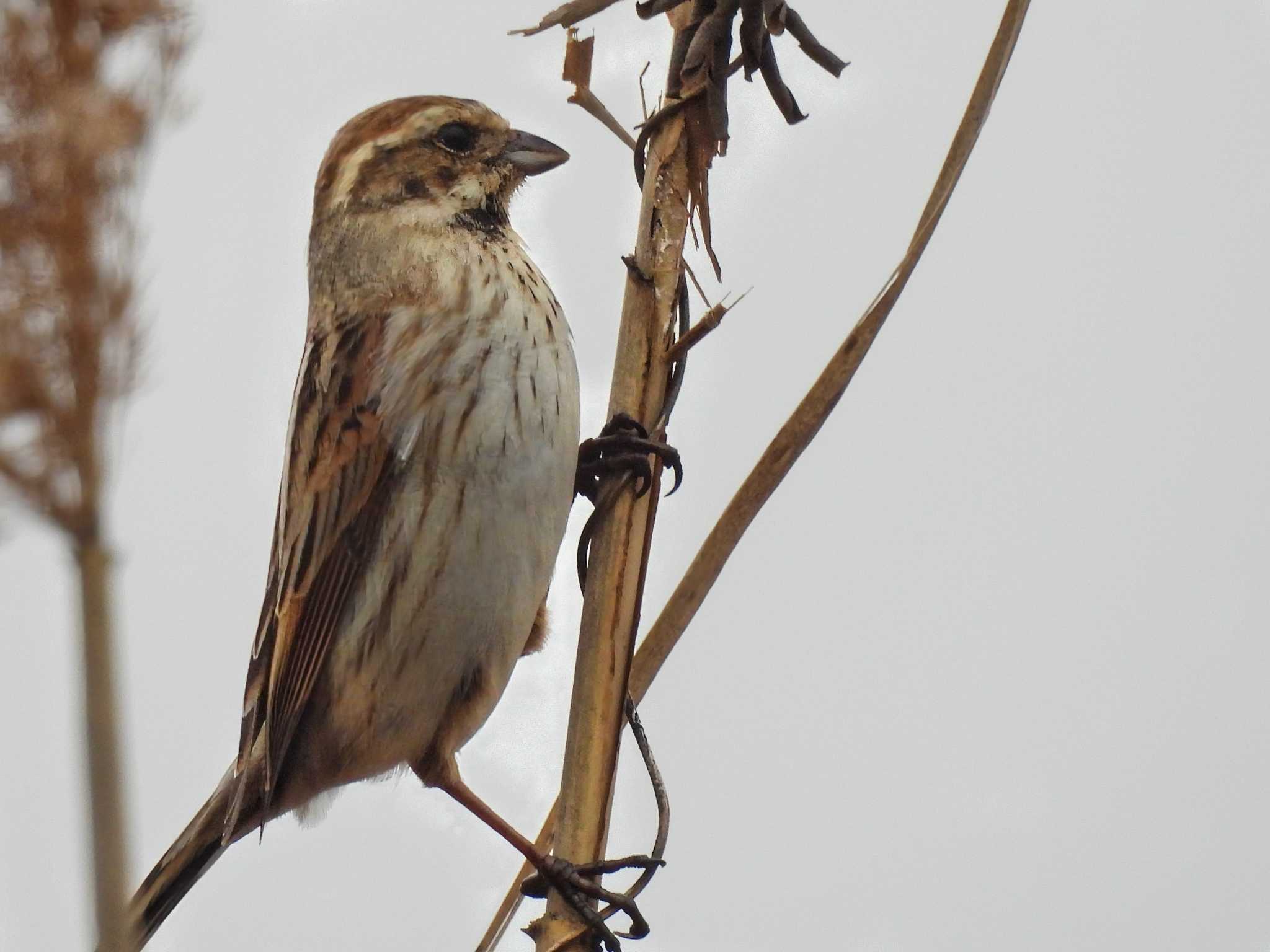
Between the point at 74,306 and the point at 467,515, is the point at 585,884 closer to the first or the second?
the point at 467,515

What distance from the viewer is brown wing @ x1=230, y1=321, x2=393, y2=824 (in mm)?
3182

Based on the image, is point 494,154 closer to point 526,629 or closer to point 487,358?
point 487,358

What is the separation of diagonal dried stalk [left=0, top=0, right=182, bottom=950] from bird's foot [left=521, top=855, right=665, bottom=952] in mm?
1384

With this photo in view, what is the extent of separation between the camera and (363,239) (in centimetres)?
342

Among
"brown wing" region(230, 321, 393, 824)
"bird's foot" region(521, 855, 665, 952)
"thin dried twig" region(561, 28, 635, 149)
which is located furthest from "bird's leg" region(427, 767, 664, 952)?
"thin dried twig" region(561, 28, 635, 149)

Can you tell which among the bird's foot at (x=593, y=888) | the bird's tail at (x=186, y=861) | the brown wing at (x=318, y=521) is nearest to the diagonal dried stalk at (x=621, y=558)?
the bird's foot at (x=593, y=888)

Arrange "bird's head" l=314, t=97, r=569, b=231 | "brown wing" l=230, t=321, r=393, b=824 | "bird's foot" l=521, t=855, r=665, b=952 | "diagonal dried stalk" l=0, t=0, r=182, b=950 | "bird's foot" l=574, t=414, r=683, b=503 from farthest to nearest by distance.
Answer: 1. "bird's head" l=314, t=97, r=569, b=231
2. "brown wing" l=230, t=321, r=393, b=824
3. "bird's foot" l=574, t=414, r=683, b=503
4. "bird's foot" l=521, t=855, r=665, b=952
5. "diagonal dried stalk" l=0, t=0, r=182, b=950

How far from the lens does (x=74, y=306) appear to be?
0.65 metres

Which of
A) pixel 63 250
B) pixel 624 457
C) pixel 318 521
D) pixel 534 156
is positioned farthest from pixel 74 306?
pixel 534 156

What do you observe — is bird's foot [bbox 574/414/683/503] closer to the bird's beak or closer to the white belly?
the white belly

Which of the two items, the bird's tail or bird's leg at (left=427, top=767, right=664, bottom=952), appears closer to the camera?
bird's leg at (left=427, top=767, right=664, bottom=952)

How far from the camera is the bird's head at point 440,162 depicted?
340cm

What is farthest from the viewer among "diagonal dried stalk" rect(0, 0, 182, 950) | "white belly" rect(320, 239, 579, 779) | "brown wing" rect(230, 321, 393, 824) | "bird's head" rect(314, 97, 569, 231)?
"bird's head" rect(314, 97, 569, 231)

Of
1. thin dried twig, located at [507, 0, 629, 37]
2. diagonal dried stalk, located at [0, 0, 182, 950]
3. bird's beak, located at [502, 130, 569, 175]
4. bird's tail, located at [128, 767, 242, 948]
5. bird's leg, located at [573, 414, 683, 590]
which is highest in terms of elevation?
bird's beak, located at [502, 130, 569, 175]
